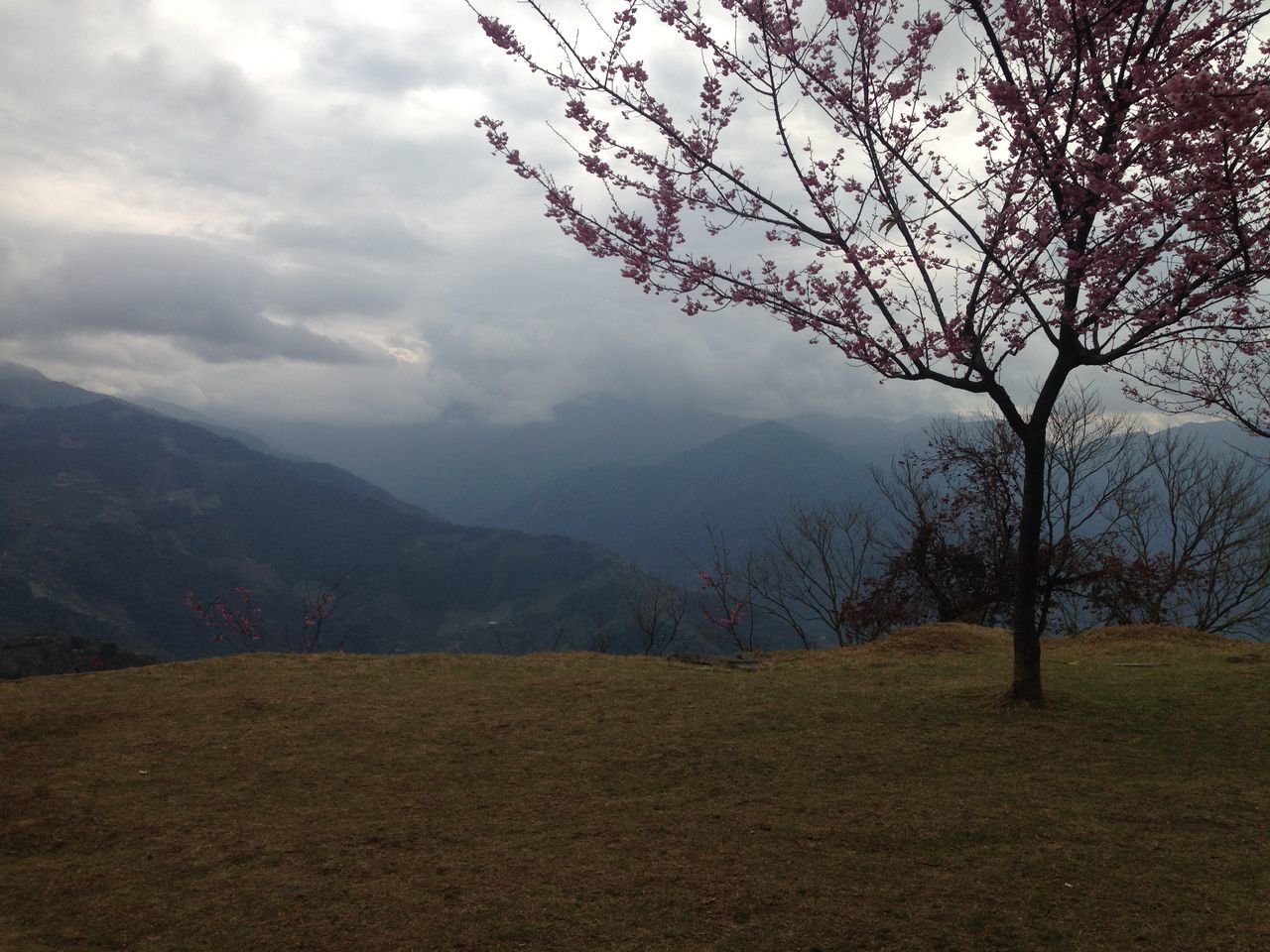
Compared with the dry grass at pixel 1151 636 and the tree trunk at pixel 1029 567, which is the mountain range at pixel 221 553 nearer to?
the dry grass at pixel 1151 636

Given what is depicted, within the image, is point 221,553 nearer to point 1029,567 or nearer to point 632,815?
point 1029,567

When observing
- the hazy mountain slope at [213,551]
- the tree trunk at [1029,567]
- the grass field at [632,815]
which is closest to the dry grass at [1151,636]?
the grass field at [632,815]

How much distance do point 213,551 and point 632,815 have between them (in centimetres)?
17127

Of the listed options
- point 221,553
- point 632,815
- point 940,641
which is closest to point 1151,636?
point 940,641

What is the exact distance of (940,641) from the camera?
480 inches

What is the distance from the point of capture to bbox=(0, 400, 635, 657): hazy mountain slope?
398 ft

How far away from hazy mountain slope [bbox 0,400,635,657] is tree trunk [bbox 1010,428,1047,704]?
11779 centimetres

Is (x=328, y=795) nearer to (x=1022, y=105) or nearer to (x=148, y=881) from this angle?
(x=148, y=881)

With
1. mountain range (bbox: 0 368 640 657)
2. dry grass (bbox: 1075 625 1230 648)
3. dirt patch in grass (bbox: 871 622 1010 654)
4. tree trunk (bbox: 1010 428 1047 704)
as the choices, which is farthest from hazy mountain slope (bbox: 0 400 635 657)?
tree trunk (bbox: 1010 428 1047 704)

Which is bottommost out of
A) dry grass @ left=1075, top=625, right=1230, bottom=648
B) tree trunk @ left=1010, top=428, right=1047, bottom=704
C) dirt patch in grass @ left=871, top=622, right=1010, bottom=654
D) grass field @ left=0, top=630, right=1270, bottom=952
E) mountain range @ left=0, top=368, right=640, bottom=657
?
mountain range @ left=0, top=368, right=640, bottom=657

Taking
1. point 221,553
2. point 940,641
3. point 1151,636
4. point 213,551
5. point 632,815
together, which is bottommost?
point 221,553

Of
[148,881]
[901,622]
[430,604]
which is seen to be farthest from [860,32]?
[430,604]

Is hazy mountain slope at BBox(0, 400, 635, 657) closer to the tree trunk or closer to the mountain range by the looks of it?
the mountain range

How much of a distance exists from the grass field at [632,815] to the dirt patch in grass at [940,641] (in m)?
2.94
